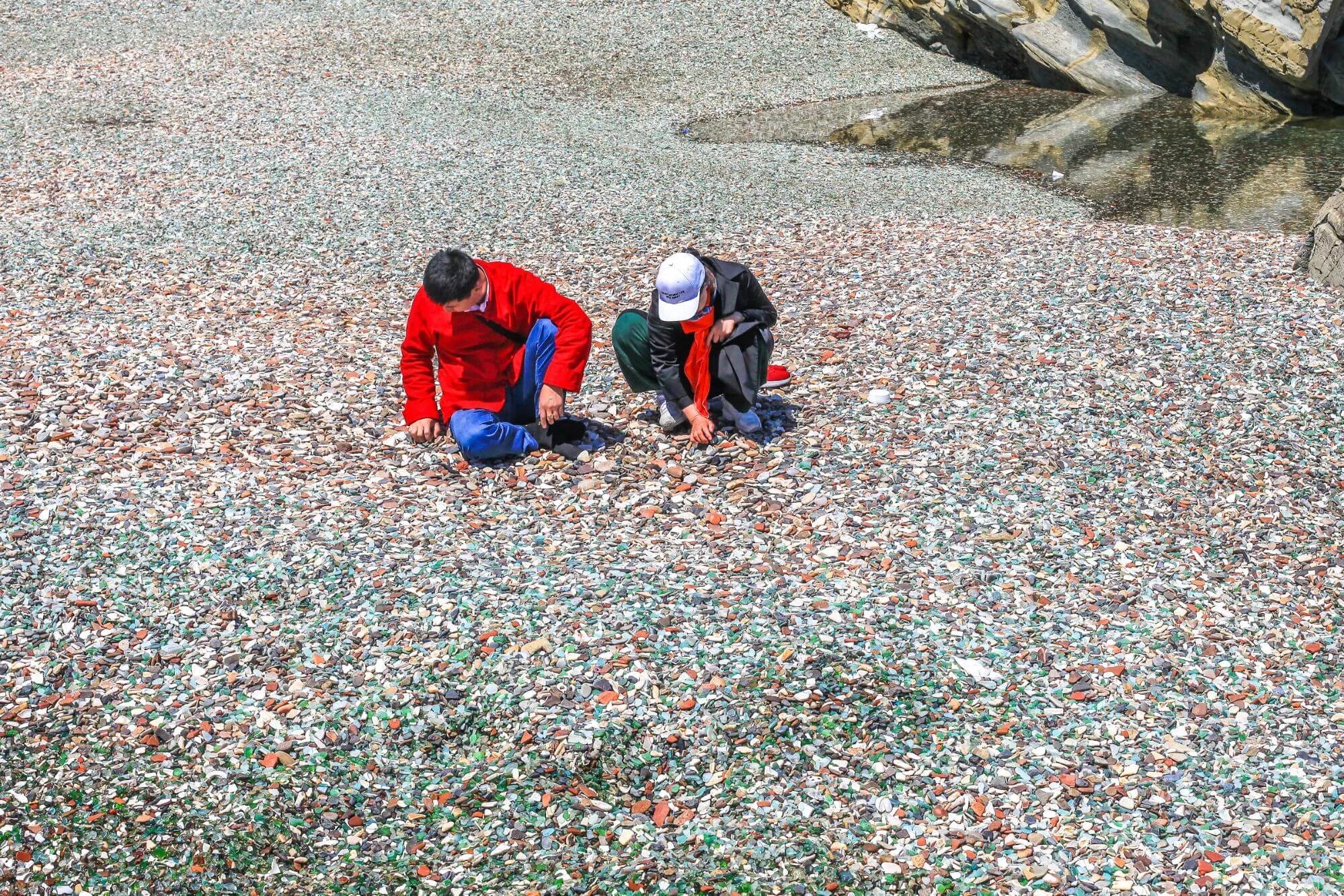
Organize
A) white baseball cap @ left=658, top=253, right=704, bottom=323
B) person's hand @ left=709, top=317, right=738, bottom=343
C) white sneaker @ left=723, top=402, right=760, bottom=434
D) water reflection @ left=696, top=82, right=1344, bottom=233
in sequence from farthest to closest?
water reflection @ left=696, top=82, right=1344, bottom=233 → white sneaker @ left=723, top=402, right=760, bottom=434 → person's hand @ left=709, top=317, right=738, bottom=343 → white baseball cap @ left=658, top=253, right=704, bottom=323

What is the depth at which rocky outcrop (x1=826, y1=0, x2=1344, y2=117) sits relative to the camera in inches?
655

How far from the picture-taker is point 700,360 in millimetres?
6863

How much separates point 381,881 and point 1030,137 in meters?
15.7

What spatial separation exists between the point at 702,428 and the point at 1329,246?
653cm

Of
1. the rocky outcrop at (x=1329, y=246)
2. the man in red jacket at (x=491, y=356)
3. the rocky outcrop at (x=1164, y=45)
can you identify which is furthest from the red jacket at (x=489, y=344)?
the rocky outcrop at (x=1164, y=45)

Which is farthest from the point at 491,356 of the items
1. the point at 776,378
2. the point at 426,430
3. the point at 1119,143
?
the point at 1119,143

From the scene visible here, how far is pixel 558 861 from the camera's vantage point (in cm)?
448

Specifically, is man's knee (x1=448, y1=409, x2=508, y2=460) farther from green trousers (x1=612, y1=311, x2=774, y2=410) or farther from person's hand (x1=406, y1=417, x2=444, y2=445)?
green trousers (x1=612, y1=311, x2=774, y2=410)

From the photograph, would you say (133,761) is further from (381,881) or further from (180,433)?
(180,433)

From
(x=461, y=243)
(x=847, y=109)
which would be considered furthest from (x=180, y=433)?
(x=847, y=109)

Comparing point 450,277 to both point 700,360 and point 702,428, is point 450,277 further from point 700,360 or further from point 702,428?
point 702,428

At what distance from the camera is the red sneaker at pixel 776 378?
8.15 meters

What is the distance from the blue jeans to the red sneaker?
1894 millimetres

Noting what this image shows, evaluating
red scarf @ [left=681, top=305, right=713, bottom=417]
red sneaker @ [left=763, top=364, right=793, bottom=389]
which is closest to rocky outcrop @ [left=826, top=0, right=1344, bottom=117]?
red sneaker @ [left=763, top=364, right=793, bottom=389]
